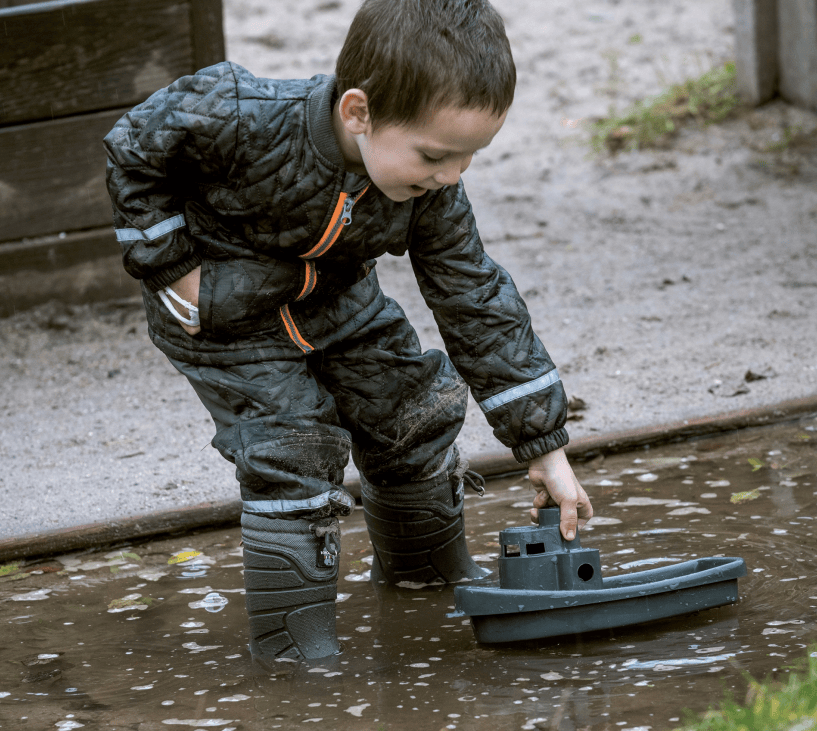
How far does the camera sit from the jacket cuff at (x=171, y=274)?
7.16 ft

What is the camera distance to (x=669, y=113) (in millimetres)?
6512

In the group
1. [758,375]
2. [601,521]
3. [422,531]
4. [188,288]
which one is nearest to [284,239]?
[188,288]

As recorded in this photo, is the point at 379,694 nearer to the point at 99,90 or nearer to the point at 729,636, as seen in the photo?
the point at 729,636

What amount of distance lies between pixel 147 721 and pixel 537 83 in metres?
6.17

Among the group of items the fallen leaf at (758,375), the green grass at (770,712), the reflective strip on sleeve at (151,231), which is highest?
the reflective strip on sleeve at (151,231)

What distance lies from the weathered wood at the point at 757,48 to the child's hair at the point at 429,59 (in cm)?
472

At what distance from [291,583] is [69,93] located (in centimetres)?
299

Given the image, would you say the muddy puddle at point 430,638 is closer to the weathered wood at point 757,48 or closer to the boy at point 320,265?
the boy at point 320,265

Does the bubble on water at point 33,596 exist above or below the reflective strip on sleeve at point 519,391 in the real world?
below

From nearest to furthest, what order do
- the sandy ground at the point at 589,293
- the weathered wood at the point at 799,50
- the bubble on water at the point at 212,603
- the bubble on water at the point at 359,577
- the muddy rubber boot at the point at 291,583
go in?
the muddy rubber boot at the point at 291,583
the bubble on water at the point at 212,603
the bubble on water at the point at 359,577
the sandy ground at the point at 589,293
the weathered wood at the point at 799,50

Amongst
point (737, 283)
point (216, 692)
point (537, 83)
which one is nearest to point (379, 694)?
point (216, 692)

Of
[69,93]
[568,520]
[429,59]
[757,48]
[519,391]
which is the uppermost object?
[757,48]

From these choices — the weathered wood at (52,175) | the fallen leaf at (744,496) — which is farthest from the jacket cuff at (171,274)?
the weathered wood at (52,175)

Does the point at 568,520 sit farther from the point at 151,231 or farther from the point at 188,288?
the point at 151,231
